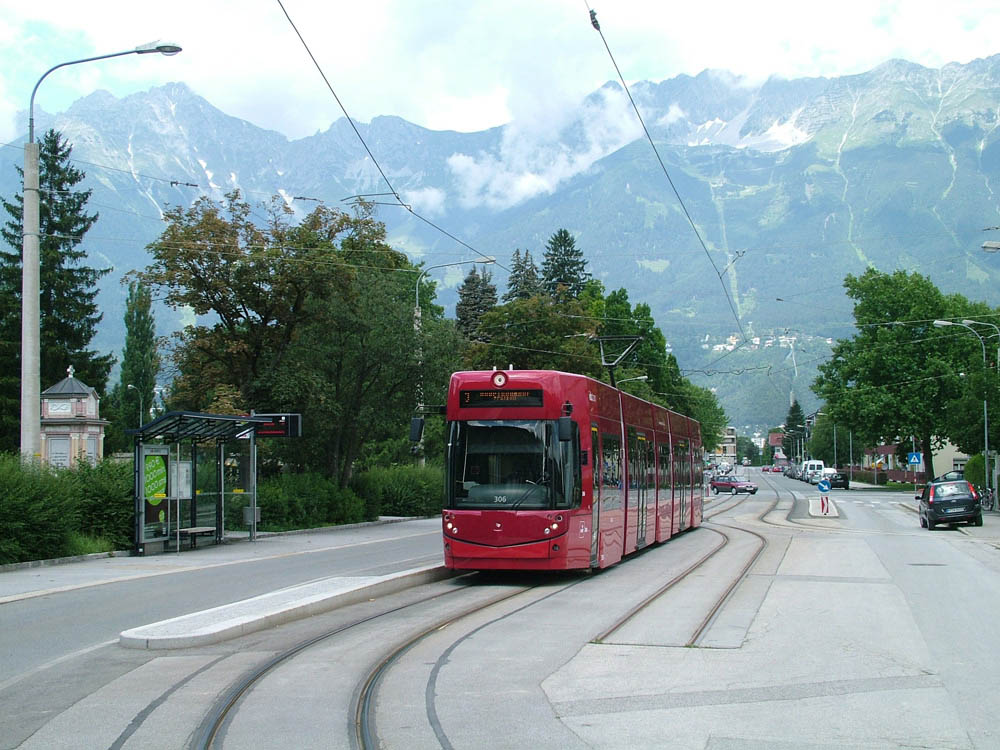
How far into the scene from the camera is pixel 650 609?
13.5m

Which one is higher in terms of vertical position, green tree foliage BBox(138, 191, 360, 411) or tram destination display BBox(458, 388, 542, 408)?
green tree foliage BBox(138, 191, 360, 411)

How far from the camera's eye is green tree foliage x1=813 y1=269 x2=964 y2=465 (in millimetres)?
71812

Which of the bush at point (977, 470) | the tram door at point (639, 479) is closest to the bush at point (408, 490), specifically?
the tram door at point (639, 479)

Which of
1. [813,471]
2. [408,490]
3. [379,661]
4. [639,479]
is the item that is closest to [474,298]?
[813,471]

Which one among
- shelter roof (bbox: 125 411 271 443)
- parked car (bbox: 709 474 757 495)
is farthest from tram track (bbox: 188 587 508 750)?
parked car (bbox: 709 474 757 495)

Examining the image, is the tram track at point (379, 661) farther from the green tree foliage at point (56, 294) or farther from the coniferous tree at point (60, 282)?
the coniferous tree at point (60, 282)

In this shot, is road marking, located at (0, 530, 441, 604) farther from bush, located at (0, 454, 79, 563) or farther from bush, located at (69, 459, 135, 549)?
bush, located at (0, 454, 79, 563)

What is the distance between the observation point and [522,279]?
89688mm

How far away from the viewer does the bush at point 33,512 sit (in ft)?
64.0

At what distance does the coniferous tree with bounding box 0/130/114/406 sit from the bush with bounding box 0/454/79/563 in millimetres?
40884

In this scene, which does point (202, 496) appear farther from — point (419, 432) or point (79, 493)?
point (419, 432)

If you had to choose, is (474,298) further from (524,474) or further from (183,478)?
(524,474)

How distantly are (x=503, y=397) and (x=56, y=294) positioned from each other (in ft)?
168

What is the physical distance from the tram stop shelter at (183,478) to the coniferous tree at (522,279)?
59.6 m
